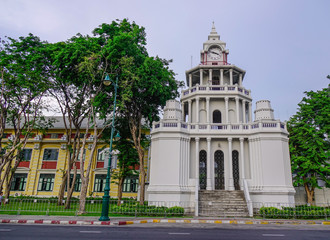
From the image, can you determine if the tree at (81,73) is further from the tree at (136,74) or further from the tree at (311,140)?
the tree at (311,140)

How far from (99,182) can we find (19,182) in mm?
12323

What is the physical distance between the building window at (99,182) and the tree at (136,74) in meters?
13.8

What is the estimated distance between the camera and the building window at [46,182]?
3497 centimetres

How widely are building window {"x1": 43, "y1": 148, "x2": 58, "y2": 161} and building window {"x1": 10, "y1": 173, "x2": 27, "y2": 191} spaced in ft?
13.0

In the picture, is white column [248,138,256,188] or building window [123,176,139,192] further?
building window [123,176,139,192]

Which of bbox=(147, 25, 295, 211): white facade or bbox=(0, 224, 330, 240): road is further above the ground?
bbox=(147, 25, 295, 211): white facade

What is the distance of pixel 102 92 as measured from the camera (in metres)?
21.7

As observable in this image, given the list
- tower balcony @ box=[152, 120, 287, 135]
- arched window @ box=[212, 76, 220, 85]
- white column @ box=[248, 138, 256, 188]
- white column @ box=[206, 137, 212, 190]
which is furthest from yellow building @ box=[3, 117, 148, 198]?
white column @ box=[248, 138, 256, 188]

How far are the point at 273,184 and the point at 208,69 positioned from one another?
1423 cm

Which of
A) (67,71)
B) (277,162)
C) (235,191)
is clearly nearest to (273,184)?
(277,162)

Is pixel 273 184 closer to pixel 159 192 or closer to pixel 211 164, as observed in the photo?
pixel 211 164

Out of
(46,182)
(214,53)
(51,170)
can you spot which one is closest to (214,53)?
(214,53)

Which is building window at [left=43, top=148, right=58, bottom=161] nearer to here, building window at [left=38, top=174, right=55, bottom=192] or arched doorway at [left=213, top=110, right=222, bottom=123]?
building window at [left=38, top=174, right=55, bottom=192]

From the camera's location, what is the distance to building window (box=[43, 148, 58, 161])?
3644 cm
